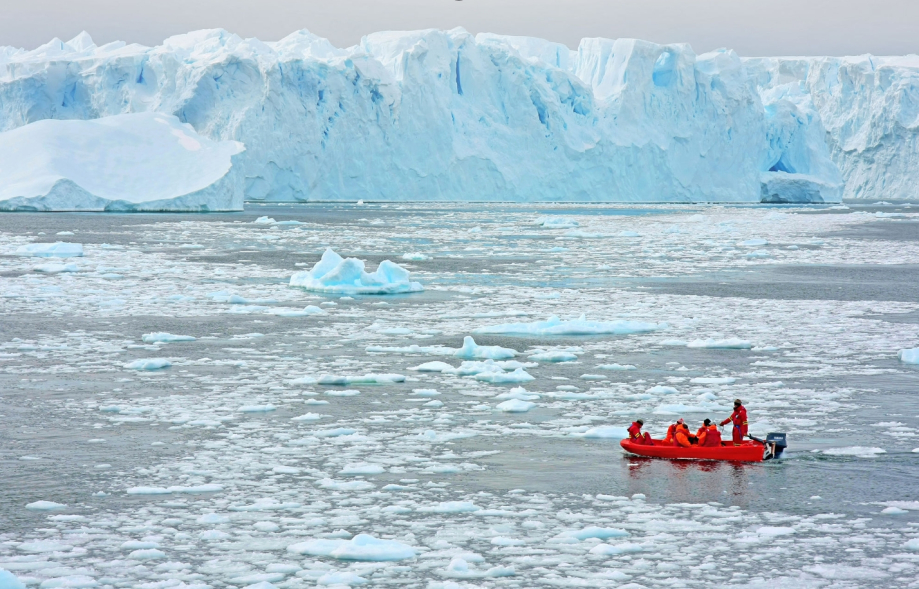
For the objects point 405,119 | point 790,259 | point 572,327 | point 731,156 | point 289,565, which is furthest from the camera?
point 731,156

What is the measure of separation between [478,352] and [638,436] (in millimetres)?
3953

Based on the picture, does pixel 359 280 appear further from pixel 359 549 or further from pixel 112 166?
pixel 112 166

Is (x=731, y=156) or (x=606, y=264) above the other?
(x=731, y=156)

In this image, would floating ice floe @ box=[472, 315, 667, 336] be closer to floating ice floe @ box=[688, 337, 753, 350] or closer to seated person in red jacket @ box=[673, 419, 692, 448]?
floating ice floe @ box=[688, 337, 753, 350]

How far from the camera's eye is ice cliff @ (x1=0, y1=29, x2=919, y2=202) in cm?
5094

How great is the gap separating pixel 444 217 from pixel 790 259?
2336 centimetres

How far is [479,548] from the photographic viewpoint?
543 cm

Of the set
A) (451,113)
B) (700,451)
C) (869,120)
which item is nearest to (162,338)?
(700,451)

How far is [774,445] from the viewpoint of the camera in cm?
747

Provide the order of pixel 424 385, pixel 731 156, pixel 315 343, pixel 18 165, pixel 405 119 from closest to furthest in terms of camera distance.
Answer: pixel 424 385 → pixel 315 343 → pixel 18 165 → pixel 405 119 → pixel 731 156

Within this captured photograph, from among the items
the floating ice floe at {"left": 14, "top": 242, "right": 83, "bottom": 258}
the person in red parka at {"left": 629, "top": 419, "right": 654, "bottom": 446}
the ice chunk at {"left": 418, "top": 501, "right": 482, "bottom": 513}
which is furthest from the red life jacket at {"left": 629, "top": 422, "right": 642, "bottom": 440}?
the floating ice floe at {"left": 14, "top": 242, "right": 83, "bottom": 258}

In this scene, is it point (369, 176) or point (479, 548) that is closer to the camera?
point (479, 548)

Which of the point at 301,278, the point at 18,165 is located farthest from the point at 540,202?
the point at 301,278

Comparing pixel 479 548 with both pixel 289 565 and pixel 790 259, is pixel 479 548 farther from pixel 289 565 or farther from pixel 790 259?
pixel 790 259
